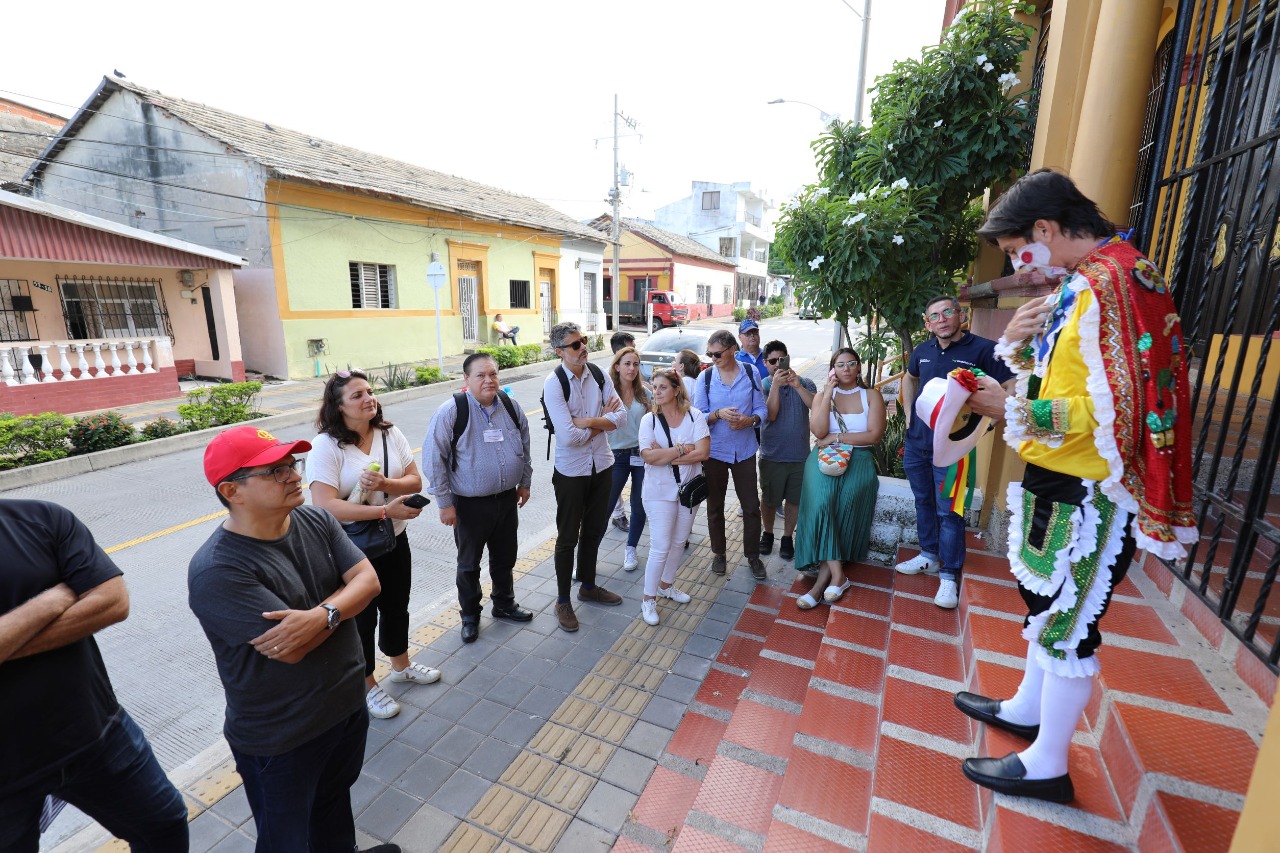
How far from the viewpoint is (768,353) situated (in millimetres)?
5305

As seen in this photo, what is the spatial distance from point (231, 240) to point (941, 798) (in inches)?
637

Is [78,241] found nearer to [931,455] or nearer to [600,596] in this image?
[600,596]

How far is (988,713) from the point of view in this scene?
7.48ft

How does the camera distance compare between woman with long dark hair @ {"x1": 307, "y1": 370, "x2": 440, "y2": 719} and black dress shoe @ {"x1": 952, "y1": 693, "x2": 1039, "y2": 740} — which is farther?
woman with long dark hair @ {"x1": 307, "y1": 370, "x2": 440, "y2": 719}

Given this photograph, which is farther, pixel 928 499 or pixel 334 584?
pixel 928 499

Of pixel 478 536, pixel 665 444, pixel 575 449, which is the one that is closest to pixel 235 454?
pixel 478 536

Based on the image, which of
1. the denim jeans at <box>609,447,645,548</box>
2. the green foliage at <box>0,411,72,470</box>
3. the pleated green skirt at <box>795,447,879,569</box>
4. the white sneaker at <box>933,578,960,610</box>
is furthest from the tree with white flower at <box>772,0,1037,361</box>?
the green foliage at <box>0,411,72,470</box>

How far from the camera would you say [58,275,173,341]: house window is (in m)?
11.5

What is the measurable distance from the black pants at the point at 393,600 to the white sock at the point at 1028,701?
2.87m

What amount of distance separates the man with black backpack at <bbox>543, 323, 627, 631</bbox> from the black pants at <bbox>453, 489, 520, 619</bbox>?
0.33m

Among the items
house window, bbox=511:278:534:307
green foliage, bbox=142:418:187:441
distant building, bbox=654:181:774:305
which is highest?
distant building, bbox=654:181:774:305

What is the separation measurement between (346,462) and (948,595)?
11.2 feet

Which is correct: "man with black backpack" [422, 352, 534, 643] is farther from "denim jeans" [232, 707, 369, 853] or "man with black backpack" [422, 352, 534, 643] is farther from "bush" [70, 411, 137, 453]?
"bush" [70, 411, 137, 453]

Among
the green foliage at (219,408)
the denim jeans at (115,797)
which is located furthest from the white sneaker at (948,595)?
the green foliage at (219,408)
